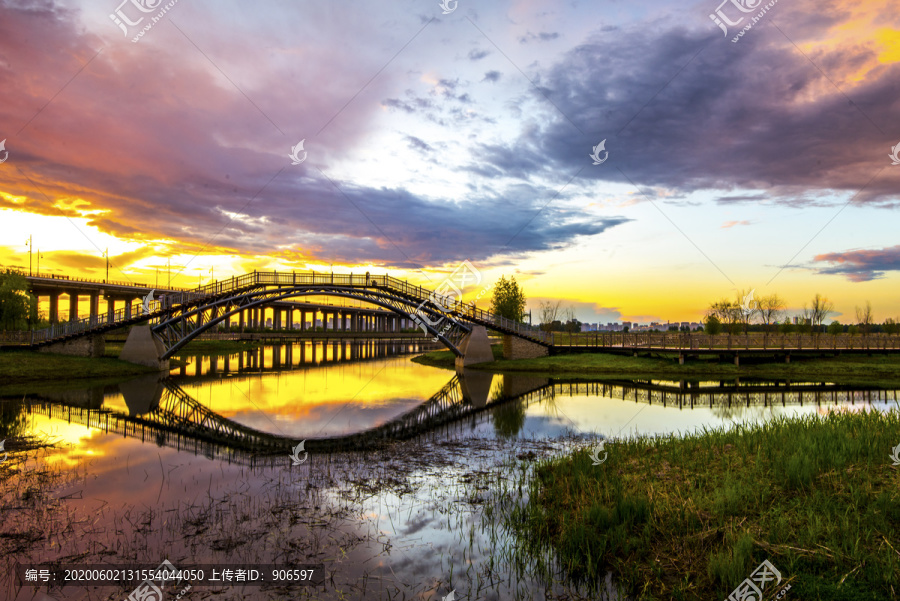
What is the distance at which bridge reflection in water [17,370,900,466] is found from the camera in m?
19.6

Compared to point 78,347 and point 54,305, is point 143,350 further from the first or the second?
point 54,305

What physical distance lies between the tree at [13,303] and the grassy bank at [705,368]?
175 ft

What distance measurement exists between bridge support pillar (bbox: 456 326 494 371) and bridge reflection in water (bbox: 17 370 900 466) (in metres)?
8.54

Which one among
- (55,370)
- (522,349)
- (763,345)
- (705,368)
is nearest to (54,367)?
(55,370)

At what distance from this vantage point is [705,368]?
4450cm

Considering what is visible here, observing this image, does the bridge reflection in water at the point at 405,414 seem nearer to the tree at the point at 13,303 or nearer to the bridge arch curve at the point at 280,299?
the bridge arch curve at the point at 280,299

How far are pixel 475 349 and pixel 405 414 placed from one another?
26.2 metres

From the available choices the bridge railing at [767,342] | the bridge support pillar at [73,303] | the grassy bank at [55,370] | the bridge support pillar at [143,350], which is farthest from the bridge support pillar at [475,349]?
the bridge support pillar at [73,303]

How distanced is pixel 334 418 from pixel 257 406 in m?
7.14

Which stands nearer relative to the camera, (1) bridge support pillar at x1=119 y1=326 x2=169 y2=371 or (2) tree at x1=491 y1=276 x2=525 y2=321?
(1) bridge support pillar at x1=119 y1=326 x2=169 y2=371

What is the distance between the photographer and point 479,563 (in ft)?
29.9

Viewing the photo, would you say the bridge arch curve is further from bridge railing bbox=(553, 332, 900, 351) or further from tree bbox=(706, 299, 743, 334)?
tree bbox=(706, 299, 743, 334)

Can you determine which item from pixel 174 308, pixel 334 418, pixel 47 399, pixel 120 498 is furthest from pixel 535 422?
pixel 174 308

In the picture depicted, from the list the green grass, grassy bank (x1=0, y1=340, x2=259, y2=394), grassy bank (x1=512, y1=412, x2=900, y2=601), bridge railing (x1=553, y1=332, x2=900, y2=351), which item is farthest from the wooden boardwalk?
the green grass
